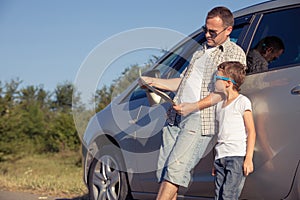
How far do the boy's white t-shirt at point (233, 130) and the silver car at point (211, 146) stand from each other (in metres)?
0.14

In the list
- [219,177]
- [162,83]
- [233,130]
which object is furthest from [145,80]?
[219,177]

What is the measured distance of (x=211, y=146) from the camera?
4586 millimetres

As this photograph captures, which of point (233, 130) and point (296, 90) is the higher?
point (296, 90)

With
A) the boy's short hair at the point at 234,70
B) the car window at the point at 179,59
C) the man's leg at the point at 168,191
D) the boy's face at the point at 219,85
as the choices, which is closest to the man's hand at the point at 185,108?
the boy's face at the point at 219,85

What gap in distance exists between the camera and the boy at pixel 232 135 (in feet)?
13.6

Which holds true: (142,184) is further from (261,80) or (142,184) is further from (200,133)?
(261,80)

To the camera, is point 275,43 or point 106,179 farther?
point 106,179

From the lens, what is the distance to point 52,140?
38562mm

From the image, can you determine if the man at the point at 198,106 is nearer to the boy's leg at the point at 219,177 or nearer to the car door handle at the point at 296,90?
the boy's leg at the point at 219,177

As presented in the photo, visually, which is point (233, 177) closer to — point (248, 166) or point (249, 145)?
point (248, 166)

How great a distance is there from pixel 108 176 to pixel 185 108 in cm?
215

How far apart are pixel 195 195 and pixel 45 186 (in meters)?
4.72

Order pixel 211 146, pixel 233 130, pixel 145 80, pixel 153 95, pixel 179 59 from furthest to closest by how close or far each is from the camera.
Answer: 1. pixel 179 59
2. pixel 153 95
3. pixel 145 80
4. pixel 211 146
5. pixel 233 130

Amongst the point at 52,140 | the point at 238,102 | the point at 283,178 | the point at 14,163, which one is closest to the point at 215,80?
the point at 238,102
